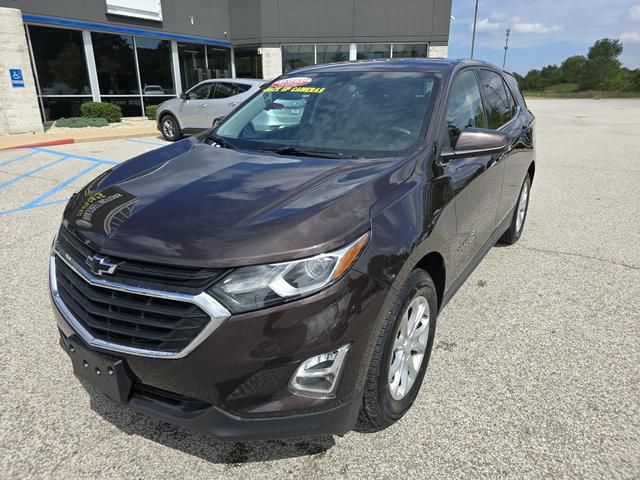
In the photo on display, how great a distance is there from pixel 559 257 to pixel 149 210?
4.12 metres

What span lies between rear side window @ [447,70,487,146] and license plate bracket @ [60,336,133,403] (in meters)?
2.12

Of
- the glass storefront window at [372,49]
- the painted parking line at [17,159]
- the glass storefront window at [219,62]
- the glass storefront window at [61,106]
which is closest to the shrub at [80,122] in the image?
the glass storefront window at [61,106]

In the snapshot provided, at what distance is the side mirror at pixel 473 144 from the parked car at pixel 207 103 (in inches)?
385

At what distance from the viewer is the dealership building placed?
13867mm

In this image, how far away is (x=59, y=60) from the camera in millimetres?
15641

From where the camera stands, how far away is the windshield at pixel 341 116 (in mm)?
2748

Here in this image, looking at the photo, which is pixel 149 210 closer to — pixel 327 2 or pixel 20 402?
pixel 20 402

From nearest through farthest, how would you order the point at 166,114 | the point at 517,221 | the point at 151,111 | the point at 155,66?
1. the point at 517,221
2. the point at 166,114
3. the point at 151,111
4. the point at 155,66

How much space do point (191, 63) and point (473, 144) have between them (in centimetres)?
1999

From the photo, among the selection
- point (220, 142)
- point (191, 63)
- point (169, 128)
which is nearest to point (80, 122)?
point (169, 128)

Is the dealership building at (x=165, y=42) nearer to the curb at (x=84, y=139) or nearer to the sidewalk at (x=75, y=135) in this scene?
the sidewalk at (x=75, y=135)

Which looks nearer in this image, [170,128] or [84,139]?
[84,139]

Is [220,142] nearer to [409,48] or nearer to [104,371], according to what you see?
[104,371]

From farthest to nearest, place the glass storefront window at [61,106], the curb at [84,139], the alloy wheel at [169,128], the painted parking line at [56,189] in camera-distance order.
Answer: the glass storefront window at [61,106] < the alloy wheel at [169,128] < the curb at [84,139] < the painted parking line at [56,189]
